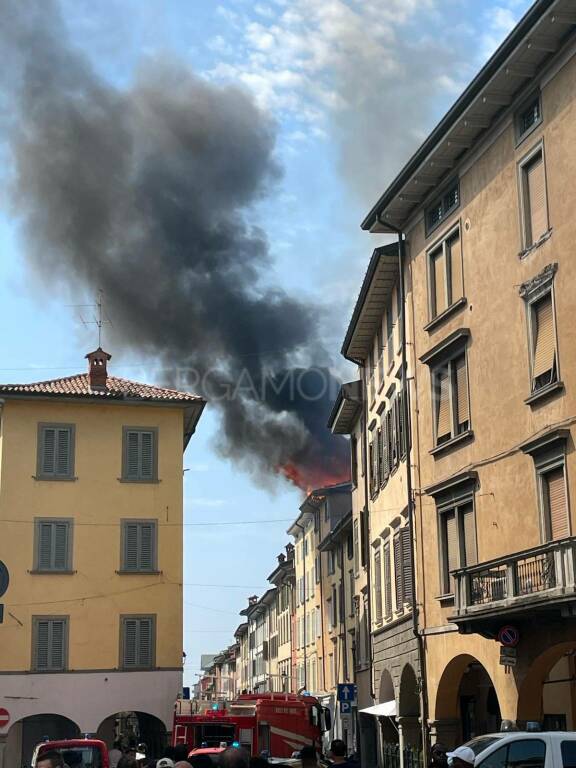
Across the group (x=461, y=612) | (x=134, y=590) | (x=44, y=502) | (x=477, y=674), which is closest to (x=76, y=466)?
(x=44, y=502)

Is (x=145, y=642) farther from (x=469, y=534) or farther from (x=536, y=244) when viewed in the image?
(x=536, y=244)

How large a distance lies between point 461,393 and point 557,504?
4.91 metres

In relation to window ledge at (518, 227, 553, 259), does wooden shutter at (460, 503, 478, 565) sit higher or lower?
lower

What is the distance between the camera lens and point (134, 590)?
1529 inches

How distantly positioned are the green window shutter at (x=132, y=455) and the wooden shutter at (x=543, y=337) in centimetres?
2199

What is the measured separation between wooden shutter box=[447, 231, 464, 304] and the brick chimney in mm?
20027

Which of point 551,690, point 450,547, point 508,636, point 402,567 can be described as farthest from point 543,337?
point 402,567

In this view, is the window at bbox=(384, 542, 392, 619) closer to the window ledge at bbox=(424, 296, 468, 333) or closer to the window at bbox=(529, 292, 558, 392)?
the window ledge at bbox=(424, 296, 468, 333)

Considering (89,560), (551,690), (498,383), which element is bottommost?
(551,690)

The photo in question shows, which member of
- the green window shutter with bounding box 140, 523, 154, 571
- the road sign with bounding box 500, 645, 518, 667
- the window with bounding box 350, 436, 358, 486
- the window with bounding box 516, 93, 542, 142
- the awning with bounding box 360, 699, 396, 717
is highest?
the window with bounding box 516, 93, 542, 142

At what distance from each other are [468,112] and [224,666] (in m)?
124

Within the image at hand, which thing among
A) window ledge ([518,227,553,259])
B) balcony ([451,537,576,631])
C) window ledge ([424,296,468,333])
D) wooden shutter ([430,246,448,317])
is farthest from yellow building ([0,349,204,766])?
window ledge ([518,227,553,259])

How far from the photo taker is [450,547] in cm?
2447

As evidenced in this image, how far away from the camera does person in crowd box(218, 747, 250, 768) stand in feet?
26.3
